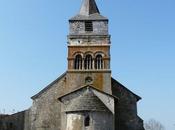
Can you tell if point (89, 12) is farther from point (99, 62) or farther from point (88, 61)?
point (99, 62)

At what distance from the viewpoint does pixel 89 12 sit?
30469mm

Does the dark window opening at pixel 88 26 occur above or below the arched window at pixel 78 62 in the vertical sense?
above

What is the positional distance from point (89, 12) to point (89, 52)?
4440 millimetres

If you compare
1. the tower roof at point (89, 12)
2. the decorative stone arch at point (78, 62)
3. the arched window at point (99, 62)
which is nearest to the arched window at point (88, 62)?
the decorative stone arch at point (78, 62)

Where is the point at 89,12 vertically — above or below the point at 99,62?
above

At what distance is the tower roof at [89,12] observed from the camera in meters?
29.7

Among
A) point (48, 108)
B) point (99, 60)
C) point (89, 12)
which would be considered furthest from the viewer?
point (89, 12)

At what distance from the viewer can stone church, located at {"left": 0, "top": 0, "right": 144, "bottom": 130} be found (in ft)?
86.2

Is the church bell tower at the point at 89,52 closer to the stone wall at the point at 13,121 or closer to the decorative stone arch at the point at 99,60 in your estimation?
the decorative stone arch at the point at 99,60

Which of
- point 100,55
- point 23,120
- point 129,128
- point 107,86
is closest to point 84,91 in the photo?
point 107,86

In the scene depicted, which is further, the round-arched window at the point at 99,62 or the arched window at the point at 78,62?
the arched window at the point at 78,62

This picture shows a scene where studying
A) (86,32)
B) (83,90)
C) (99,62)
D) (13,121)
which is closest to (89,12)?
(86,32)

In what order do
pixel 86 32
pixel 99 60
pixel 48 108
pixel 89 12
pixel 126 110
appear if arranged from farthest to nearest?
pixel 89 12 < pixel 86 32 < pixel 126 110 < pixel 48 108 < pixel 99 60

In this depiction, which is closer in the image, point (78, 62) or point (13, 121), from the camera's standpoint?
point (78, 62)
